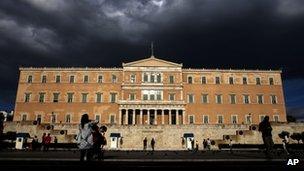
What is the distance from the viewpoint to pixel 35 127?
4381 centimetres

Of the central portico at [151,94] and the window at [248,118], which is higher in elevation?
the central portico at [151,94]

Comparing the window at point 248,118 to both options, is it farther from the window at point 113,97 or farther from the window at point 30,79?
the window at point 30,79

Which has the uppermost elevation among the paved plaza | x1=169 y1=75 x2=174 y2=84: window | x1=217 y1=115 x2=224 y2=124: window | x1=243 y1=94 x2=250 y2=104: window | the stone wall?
x1=169 y1=75 x2=174 y2=84: window

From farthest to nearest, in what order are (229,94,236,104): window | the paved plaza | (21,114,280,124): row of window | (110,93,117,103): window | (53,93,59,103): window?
(229,94,236,104): window → (53,93,59,103): window → (110,93,117,103): window → (21,114,280,124): row of window → the paved plaza

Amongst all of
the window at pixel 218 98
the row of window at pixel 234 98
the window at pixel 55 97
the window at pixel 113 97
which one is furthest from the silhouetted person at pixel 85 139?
the window at pixel 218 98

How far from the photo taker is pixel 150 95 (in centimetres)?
6081

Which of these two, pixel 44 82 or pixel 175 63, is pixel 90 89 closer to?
pixel 44 82

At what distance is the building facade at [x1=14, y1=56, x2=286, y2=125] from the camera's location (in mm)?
59969

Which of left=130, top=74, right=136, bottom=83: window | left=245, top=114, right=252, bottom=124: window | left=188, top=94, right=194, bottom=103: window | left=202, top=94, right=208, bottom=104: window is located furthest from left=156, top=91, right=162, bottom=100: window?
left=245, top=114, right=252, bottom=124: window

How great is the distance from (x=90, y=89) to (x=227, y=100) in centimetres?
2699

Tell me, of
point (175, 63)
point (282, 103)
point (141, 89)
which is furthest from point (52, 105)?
point (282, 103)

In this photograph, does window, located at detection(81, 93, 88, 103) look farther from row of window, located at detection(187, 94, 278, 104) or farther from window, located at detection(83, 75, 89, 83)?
row of window, located at detection(187, 94, 278, 104)

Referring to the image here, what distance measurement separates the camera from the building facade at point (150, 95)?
60.0 metres

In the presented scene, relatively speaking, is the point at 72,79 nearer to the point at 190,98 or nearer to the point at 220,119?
the point at 190,98
